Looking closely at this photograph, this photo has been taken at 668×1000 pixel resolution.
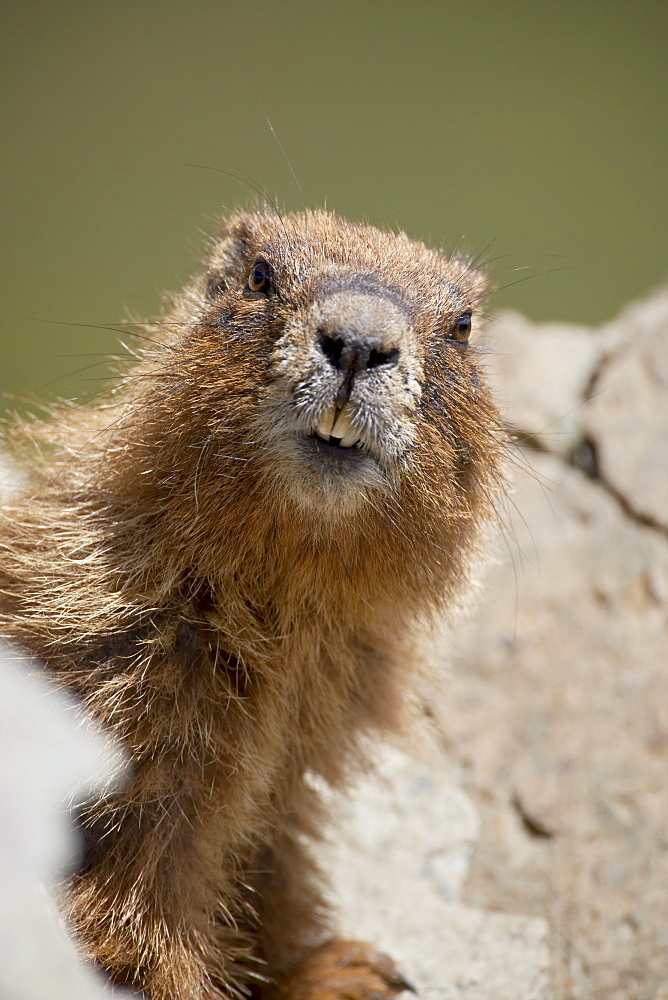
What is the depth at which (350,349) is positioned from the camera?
2371 mm

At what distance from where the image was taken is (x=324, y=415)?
239cm

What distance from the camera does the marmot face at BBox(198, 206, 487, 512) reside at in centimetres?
240

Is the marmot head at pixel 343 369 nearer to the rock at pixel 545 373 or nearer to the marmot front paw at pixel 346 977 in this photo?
the marmot front paw at pixel 346 977

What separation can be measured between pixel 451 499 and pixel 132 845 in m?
1.28

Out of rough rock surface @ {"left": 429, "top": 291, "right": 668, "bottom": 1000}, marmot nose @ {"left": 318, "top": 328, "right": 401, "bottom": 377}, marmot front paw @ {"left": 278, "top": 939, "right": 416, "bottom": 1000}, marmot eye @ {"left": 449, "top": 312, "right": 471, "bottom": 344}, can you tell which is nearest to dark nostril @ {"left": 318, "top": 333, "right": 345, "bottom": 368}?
marmot nose @ {"left": 318, "top": 328, "right": 401, "bottom": 377}

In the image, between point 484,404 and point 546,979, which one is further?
point 546,979

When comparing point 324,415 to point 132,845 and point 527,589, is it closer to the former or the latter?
point 132,845

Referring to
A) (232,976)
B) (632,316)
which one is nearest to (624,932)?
(232,976)

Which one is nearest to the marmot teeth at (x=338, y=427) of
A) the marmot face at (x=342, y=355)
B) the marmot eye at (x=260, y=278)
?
the marmot face at (x=342, y=355)

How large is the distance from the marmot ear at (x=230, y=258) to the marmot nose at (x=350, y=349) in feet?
2.23

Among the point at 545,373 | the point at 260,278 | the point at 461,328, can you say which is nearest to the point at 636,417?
the point at 545,373

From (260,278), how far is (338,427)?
598 mm

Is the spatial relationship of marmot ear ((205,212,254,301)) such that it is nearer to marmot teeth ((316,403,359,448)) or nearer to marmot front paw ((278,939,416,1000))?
marmot teeth ((316,403,359,448))

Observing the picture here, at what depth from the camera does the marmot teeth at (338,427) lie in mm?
2396
